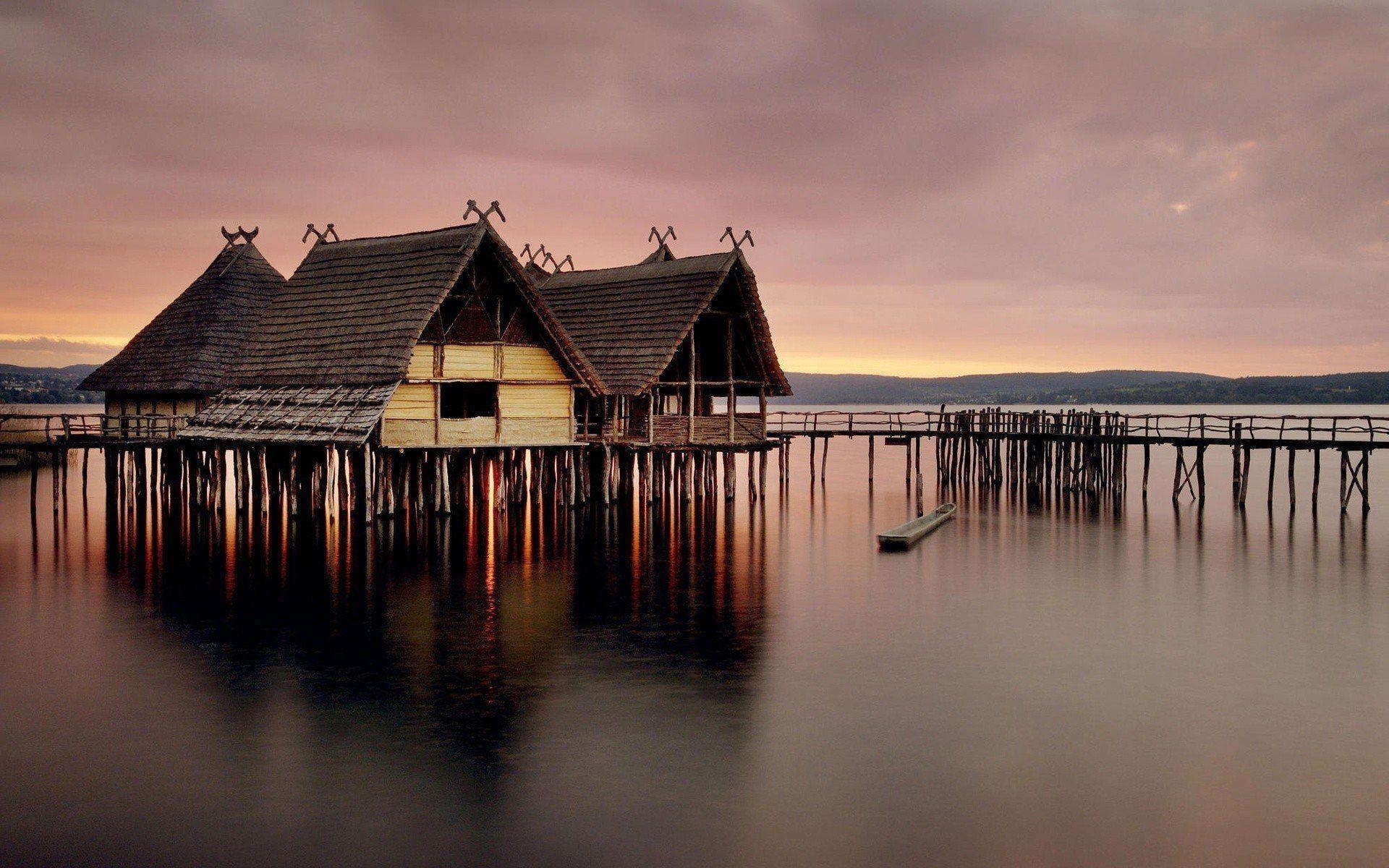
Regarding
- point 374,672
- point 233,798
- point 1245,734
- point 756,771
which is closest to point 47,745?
point 233,798

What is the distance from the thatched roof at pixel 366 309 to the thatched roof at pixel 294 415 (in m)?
0.37

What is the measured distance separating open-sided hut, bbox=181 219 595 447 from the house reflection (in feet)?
8.44

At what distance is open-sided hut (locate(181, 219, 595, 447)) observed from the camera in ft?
97.5

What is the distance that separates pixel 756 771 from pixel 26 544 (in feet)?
77.7

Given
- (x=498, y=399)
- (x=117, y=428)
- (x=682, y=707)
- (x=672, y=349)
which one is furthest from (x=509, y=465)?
(x=682, y=707)

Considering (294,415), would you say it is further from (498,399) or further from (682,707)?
(682,707)

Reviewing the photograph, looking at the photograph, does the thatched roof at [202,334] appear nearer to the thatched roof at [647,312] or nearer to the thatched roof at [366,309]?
the thatched roof at [366,309]

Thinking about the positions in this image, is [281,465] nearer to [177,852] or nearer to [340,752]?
[340,752]

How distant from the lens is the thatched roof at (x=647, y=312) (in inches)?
1369

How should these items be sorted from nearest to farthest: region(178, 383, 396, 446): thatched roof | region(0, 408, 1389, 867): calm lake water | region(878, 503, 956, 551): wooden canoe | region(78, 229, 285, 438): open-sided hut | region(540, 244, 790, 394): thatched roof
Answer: region(0, 408, 1389, 867): calm lake water, region(178, 383, 396, 446): thatched roof, region(878, 503, 956, 551): wooden canoe, region(540, 244, 790, 394): thatched roof, region(78, 229, 285, 438): open-sided hut

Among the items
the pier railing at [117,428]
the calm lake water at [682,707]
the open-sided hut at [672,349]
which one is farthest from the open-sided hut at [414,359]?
the calm lake water at [682,707]

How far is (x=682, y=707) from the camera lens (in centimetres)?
1535

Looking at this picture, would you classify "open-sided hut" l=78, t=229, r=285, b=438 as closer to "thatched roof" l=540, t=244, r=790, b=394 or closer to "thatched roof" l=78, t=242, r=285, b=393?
"thatched roof" l=78, t=242, r=285, b=393

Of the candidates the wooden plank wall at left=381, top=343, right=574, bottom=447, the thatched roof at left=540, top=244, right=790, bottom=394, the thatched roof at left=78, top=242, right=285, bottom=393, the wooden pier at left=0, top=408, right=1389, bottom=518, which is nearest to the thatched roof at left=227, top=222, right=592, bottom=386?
the wooden plank wall at left=381, top=343, right=574, bottom=447
